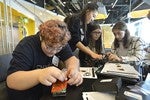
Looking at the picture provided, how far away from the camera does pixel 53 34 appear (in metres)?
0.96

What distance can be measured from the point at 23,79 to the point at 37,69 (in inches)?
3.8

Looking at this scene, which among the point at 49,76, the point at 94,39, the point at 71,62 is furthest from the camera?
the point at 94,39

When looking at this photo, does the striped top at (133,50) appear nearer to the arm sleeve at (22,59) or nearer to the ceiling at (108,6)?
the arm sleeve at (22,59)

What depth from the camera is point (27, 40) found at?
1.10 metres

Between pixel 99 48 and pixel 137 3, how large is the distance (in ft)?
11.6

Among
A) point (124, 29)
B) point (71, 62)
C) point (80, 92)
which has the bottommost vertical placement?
point (80, 92)

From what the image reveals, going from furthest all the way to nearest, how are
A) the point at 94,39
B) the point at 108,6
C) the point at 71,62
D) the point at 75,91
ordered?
the point at 108,6 → the point at 94,39 → the point at 71,62 → the point at 75,91

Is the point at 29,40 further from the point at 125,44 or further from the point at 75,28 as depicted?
the point at 125,44

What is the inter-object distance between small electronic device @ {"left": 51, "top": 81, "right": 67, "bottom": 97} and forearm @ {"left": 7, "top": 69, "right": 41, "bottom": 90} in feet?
0.28

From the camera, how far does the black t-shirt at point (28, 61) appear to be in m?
0.96

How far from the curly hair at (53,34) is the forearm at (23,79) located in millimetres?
175

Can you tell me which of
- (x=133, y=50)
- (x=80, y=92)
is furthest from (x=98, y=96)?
(x=133, y=50)

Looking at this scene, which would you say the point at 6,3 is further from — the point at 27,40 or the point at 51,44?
the point at 51,44

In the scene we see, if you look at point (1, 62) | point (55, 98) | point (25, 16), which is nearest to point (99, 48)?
point (1, 62)
